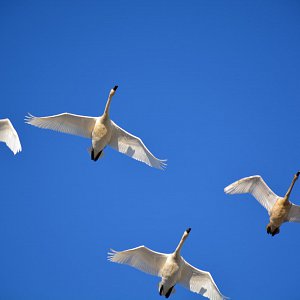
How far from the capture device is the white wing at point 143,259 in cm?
3319

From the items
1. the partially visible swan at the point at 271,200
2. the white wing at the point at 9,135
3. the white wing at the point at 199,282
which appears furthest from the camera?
the partially visible swan at the point at 271,200

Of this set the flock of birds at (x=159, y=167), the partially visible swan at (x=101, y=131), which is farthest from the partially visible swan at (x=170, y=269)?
the partially visible swan at (x=101, y=131)

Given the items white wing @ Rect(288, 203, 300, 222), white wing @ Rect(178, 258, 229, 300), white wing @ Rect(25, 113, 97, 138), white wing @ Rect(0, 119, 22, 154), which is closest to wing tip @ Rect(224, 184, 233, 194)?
white wing @ Rect(288, 203, 300, 222)

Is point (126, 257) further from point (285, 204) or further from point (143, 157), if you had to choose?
point (285, 204)

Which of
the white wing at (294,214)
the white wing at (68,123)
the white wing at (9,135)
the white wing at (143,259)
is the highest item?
the white wing at (294,214)

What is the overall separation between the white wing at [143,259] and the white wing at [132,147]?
317cm

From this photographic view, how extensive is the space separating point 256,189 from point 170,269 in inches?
173

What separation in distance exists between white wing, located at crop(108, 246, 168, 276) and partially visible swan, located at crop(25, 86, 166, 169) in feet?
10.4

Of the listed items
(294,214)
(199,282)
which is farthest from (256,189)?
(199,282)

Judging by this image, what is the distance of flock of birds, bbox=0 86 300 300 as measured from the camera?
33.3m

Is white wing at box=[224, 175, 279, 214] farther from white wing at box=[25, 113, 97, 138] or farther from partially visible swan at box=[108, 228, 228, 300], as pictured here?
white wing at box=[25, 113, 97, 138]

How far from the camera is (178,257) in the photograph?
33125mm

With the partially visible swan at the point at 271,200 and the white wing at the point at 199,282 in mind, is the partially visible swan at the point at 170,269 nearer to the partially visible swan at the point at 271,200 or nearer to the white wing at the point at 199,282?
the white wing at the point at 199,282

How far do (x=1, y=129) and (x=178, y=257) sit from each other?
759 cm
